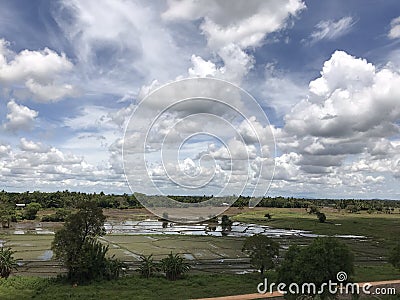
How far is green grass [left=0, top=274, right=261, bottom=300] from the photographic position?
2866 centimetres

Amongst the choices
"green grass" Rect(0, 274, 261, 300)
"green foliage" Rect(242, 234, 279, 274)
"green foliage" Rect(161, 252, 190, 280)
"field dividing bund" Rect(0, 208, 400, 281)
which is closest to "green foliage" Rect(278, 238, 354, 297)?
"green grass" Rect(0, 274, 261, 300)

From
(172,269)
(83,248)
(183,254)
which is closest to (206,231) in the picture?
(183,254)

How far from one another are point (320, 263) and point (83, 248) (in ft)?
66.0

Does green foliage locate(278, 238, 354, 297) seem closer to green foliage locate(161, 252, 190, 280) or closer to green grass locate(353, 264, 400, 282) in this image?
green grass locate(353, 264, 400, 282)

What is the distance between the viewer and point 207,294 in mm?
29125

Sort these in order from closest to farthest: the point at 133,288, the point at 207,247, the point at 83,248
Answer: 1. the point at 133,288
2. the point at 83,248
3. the point at 207,247

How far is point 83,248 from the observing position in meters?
33.6

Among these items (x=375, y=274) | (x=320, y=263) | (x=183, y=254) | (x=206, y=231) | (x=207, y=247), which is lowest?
(x=183, y=254)

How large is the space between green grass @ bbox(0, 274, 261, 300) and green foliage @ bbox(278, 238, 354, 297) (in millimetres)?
8230

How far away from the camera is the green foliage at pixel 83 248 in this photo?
33.1m

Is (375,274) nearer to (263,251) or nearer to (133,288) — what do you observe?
(263,251)

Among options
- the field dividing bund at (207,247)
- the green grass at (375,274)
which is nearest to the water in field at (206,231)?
the field dividing bund at (207,247)

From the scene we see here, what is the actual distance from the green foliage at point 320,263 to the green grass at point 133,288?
27.0 ft

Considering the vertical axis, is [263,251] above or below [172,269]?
above
